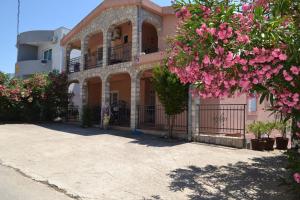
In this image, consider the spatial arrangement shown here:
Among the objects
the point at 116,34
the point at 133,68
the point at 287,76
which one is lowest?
the point at 287,76

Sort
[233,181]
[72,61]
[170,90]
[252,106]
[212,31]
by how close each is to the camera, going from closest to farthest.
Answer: [212,31] → [233,181] → [170,90] → [252,106] → [72,61]

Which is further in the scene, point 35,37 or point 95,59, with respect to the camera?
point 35,37

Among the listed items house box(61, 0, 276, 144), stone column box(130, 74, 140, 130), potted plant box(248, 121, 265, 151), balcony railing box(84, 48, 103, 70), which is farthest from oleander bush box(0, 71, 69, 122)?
potted plant box(248, 121, 265, 151)

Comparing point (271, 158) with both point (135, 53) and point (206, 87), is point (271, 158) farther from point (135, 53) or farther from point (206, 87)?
point (135, 53)

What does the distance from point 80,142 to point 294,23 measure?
9.45 meters

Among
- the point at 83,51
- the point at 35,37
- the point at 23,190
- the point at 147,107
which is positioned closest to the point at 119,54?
the point at 83,51

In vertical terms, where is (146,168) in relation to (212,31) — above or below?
below

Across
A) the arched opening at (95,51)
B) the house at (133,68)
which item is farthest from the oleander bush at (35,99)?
the arched opening at (95,51)

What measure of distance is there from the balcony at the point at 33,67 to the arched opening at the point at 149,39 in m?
14.9

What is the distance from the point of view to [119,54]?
63.1ft

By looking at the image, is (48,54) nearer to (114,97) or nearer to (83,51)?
(83,51)

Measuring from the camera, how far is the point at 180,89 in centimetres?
1255

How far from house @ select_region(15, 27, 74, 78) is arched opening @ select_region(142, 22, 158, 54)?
1313 centimetres

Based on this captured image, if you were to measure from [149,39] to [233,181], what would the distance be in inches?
512
